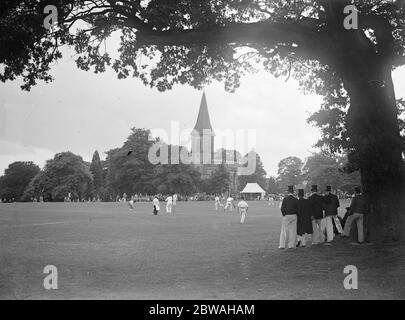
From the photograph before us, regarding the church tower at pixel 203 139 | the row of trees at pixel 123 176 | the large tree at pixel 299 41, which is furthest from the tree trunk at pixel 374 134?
the church tower at pixel 203 139

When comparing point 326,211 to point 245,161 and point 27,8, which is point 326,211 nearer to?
point 27,8

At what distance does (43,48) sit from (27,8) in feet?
7.50

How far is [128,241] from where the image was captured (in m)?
18.5

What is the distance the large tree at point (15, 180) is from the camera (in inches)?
5022

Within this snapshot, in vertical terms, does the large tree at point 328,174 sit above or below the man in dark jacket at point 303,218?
above

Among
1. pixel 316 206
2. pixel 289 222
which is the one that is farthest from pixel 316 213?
pixel 289 222

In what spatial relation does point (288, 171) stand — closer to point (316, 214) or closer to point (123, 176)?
point (123, 176)

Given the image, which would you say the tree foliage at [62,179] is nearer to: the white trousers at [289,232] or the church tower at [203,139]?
the church tower at [203,139]

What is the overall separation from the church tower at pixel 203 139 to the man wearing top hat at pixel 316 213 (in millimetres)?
135367

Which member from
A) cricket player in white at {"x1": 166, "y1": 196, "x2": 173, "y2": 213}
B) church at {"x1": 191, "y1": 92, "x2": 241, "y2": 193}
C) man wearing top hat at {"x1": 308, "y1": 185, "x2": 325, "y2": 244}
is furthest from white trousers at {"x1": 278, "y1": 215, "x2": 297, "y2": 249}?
church at {"x1": 191, "y1": 92, "x2": 241, "y2": 193}

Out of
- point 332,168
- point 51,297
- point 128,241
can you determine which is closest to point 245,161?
point 332,168

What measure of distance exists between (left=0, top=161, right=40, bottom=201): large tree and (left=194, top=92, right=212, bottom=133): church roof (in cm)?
6283

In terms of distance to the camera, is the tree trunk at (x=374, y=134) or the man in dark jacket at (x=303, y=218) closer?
the tree trunk at (x=374, y=134)
